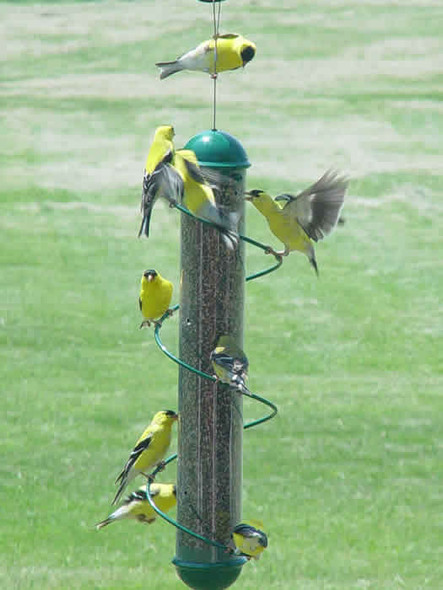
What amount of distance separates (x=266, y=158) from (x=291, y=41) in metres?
8.79

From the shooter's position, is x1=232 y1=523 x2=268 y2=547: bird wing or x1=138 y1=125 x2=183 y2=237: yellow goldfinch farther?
x1=232 y1=523 x2=268 y2=547: bird wing

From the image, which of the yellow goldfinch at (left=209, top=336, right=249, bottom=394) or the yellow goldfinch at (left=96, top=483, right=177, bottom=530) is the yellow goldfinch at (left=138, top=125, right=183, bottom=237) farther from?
the yellow goldfinch at (left=96, top=483, right=177, bottom=530)

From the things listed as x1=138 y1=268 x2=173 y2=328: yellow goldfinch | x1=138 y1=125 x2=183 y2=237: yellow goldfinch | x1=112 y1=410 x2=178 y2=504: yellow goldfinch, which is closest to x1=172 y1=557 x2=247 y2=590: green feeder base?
x1=112 y1=410 x2=178 y2=504: yellow goldfinch

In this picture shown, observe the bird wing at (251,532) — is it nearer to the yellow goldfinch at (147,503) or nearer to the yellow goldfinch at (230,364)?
the yellow goldfinch at (147,503)

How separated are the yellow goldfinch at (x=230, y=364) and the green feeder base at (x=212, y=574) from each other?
0.75 meters

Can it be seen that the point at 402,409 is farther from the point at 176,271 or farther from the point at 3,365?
the point at 176,271

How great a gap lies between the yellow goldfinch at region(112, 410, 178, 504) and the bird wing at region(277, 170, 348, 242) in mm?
1035

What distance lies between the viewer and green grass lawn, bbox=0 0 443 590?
9766 mm

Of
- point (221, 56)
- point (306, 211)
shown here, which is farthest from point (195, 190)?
point (221, 56)

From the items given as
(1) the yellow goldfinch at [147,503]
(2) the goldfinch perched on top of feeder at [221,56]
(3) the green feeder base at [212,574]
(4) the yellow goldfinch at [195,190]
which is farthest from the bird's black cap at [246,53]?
(3) the green feeder base at [212,574]

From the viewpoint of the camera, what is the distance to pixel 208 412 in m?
5.57

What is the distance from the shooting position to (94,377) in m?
14.0

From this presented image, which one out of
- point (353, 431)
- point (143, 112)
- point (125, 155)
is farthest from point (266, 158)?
point (353, 431)

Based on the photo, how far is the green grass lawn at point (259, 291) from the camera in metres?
9.77
